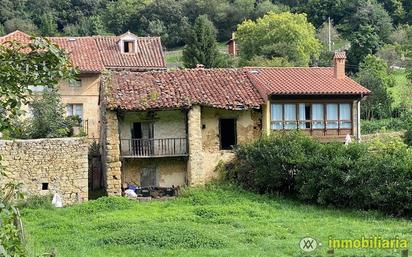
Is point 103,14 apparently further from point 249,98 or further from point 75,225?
point 75,225

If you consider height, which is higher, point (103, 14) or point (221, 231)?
point (103, 14)

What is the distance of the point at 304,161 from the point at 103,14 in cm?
7298

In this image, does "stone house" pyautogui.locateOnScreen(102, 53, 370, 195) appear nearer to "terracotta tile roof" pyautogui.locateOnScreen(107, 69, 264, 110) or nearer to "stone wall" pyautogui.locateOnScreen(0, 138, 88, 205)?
"terracotta tile roof" pyautogui.locateOnScreen(107, 69, 264, 110)

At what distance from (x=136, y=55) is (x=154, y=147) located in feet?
50.9

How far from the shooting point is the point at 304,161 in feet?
78.7

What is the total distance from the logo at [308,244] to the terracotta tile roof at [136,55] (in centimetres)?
2477

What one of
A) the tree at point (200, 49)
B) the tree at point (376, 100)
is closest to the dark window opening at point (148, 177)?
the tree at point (376, 100)

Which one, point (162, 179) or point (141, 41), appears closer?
point (162, 179)

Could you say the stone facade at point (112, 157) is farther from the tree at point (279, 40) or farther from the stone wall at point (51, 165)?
the tree at point (279, 40)

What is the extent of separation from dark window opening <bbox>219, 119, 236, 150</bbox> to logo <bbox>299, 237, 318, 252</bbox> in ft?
37.4

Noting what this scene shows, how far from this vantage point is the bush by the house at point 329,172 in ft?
70.8

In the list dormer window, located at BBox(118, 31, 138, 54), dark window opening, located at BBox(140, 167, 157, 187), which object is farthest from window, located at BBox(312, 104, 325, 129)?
dormer window, located at BBox(118, 31, 138, 54)

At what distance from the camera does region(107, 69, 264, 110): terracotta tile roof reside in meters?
26.9

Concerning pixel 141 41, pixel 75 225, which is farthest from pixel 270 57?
pixel 75 225
